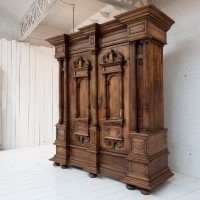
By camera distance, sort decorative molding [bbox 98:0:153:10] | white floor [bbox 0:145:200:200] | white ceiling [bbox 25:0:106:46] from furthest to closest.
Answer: white ceiling [bbox 25:0:106:46] < decorative molding [bbox 98:0:153:10] < white floor [bbox 0:145:200:200]

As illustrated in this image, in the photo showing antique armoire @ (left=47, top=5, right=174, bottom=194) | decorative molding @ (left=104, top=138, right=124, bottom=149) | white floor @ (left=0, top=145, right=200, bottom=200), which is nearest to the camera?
white floor @ (left=0, top=145, right=200, bottom=200)

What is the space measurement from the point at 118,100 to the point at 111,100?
13 centimetres

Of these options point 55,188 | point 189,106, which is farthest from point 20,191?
point 189,106

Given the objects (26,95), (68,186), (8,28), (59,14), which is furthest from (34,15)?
(68,186)

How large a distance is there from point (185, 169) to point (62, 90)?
2.38 metres

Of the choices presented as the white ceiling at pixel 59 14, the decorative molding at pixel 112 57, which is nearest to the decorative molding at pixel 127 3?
the white ceiling at pixel 59 14

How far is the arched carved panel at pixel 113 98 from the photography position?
10.0 ft

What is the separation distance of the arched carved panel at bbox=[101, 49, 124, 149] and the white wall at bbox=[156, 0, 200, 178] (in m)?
1.02

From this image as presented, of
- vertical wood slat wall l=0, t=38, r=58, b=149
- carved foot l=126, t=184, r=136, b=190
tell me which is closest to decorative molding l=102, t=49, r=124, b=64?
carved foot l=126, t=184, r=136, b=190

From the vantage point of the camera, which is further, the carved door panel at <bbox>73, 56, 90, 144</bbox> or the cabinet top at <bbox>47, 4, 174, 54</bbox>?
the carved door panel at <bbox>73, 56, 90, 144</bbox>

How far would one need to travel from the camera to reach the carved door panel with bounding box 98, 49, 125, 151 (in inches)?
120

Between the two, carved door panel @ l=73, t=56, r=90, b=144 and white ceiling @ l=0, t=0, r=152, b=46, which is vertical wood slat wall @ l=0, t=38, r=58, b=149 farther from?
carved door panel @ l=73, t=56, r=90, b=144

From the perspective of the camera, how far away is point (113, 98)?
3.17 metres

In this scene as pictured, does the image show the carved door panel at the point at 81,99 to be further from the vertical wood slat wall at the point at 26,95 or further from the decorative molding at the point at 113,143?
the vertical wood slat wall at the point at 26,95
